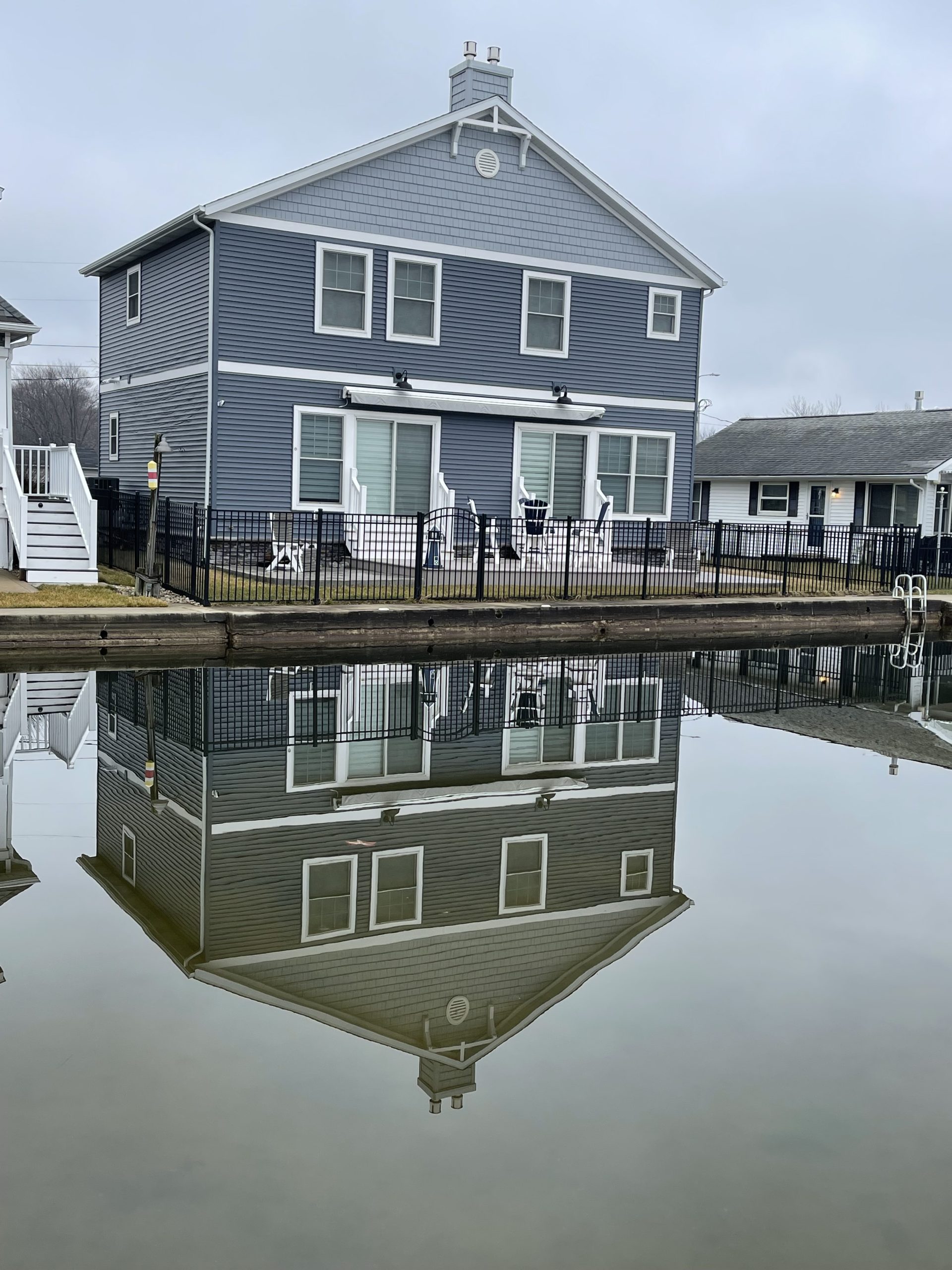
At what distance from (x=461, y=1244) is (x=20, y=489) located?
1927 cm

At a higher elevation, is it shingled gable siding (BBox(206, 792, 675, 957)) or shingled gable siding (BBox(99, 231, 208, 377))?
shingled gable siding (BBox(99, 231, 208, 377))

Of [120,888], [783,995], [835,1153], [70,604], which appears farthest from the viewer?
[70,604]

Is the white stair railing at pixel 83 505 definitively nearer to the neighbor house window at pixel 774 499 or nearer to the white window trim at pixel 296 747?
the white window trim at pixel 296 747

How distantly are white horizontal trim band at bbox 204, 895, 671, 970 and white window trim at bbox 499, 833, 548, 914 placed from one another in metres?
0.07

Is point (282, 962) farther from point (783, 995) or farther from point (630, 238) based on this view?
point (630, 238)

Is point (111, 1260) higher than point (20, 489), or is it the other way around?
point (20, 489)

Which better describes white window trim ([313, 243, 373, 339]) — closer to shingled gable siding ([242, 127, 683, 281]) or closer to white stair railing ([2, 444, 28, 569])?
shingled gable siding ([242, 127, 683, 281])

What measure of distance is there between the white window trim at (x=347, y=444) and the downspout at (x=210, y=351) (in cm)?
162

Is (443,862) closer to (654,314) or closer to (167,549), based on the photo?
(167,549)

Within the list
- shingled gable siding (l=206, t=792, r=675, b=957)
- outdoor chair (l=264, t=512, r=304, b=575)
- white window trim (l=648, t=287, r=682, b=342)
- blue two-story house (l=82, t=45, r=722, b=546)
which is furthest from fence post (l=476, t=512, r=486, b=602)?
shingled gable siding (l=206, t=792, r=675, b=957)

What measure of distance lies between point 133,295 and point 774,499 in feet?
78.0

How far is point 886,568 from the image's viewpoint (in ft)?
96.5

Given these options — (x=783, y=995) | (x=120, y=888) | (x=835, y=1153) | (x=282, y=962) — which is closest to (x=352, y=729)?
(x=120, y=888)

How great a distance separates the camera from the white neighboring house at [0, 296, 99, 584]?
2105 cm
